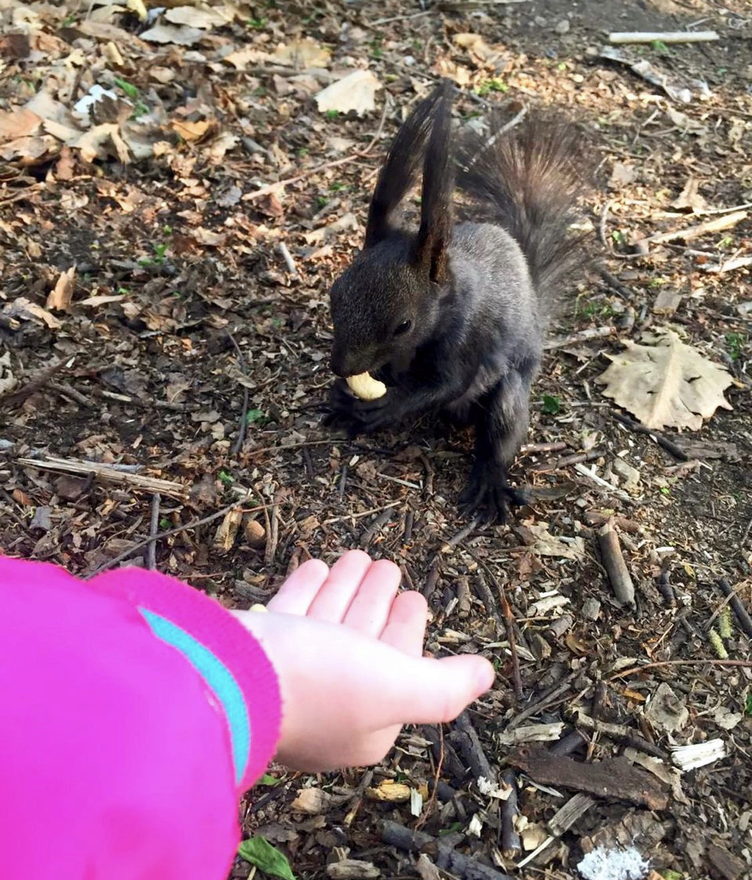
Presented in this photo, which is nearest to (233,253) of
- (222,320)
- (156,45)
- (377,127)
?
(222,320)

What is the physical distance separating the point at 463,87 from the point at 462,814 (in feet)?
12.1

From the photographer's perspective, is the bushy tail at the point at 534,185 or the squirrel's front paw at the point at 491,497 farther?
the bushy tail at the point at 534,185

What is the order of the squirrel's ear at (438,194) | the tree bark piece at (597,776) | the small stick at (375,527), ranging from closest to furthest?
the tree bark piece at (597,776) < the squirrel's ear at (438,194) < the small stick at (375,527)

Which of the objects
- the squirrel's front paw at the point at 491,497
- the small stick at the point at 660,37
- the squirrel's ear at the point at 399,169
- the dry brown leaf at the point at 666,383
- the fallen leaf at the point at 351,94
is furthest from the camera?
the small stick at the point at 660,37

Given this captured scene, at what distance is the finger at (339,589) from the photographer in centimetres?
155

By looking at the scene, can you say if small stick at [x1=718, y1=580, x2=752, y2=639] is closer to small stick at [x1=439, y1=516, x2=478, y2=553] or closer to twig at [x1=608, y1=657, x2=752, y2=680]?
twig at [x1=608, y1=657, x2=752, y2=680]

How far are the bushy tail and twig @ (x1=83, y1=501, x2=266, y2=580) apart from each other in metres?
1.35

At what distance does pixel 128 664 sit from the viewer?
91 cm

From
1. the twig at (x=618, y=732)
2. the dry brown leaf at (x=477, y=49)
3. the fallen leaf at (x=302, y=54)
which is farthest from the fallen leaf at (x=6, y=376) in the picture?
the dry brown leaf at (x=477, y=49)

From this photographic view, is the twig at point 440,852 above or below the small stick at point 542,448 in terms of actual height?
below

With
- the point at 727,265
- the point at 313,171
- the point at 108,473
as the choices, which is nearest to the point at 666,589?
the point at 108,473

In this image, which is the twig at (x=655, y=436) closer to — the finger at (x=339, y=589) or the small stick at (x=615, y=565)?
the small stick at (x=615, y=565)

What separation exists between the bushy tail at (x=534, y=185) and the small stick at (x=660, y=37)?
2166 mm

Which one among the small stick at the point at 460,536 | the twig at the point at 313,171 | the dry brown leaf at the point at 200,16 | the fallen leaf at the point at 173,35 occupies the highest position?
the dry brown leaf at the point at 200,16
